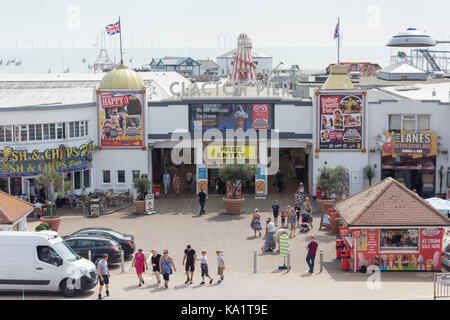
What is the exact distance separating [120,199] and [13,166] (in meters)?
5.76

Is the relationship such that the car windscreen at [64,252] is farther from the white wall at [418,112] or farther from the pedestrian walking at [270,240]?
the white wall at [418,112]

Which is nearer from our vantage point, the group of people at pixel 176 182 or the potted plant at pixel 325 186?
the potted plant at pixel 325 186

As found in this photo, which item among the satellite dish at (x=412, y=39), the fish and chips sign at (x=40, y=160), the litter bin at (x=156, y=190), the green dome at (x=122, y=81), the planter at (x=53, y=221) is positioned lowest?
the planter at (x=53, y=221)

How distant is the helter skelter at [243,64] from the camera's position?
49688mm

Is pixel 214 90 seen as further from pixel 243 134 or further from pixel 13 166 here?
pixel 13 166

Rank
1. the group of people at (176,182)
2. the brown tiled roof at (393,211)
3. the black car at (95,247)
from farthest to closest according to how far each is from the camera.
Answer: the group of people at (176,182)
the black car at (95,247)
the brown tiled roof at (393,211)

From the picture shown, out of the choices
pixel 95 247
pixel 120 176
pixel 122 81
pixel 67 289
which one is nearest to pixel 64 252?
pixel 67 289

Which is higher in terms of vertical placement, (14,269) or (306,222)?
(14,269)

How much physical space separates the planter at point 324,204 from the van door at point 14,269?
1817 centimetres

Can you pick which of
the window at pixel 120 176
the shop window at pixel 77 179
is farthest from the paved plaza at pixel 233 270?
the window at pixel 120 176

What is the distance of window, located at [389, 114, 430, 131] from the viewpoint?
41281mm

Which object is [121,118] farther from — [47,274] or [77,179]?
[47,274]

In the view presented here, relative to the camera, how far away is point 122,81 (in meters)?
41.6

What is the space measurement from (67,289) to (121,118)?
20.3m
